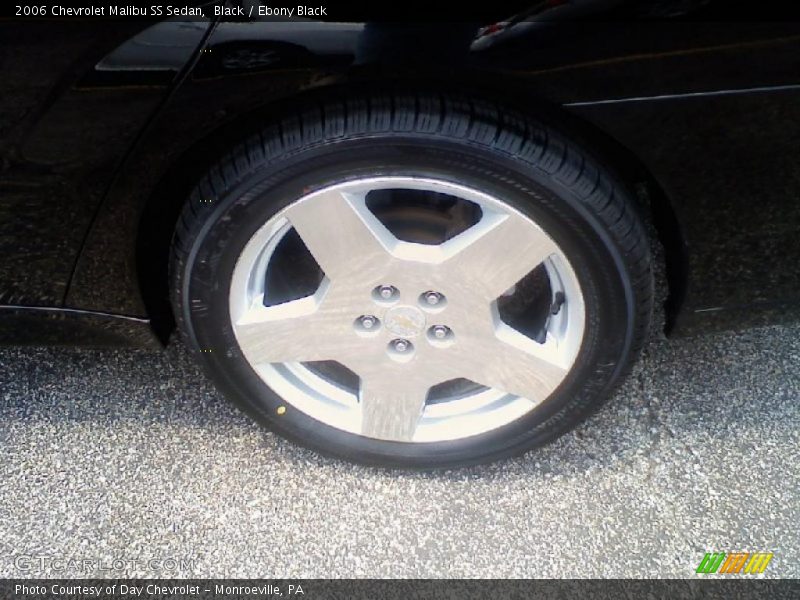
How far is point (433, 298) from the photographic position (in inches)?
61.4

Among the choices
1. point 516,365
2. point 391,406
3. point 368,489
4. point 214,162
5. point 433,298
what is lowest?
point 368,489

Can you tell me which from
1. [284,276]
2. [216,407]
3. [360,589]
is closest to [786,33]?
[284,276]

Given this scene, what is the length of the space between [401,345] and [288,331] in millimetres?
234

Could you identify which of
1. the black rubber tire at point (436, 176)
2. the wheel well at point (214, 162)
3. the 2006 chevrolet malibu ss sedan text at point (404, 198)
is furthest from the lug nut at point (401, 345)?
the wheel well at point (214, 162)

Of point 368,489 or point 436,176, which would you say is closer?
Answer: point 436,176

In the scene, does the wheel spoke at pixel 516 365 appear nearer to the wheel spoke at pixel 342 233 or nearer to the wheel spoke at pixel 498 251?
the wheel spoke at pixel 498 251

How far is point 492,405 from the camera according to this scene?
176cm

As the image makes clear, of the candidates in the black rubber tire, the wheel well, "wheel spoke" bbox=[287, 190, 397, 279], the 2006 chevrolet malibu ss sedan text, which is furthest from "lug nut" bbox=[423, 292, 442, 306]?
the wheel well

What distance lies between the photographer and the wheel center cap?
1572 mm

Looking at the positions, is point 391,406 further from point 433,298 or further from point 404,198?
point 404,198

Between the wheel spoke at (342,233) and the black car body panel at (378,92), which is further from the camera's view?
the wheel spoke at (342,233)

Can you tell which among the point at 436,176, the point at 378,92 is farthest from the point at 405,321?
the point at 378,92

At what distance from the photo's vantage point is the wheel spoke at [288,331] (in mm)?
1594

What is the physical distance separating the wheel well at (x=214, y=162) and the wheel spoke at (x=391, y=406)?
1.51ft
